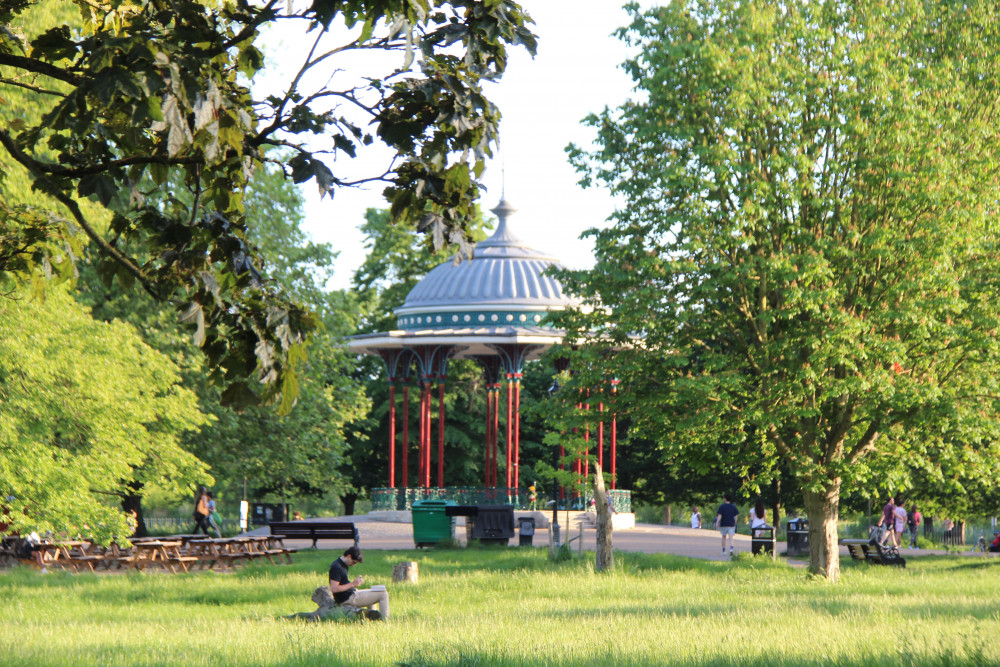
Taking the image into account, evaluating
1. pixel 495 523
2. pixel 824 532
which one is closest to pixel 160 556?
pixel 495 523

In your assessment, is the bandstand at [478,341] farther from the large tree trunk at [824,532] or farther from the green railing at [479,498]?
the large tree trunk at [824,532]

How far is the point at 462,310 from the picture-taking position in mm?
37531

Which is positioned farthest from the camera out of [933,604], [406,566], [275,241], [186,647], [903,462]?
[275,241]

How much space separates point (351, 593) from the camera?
14.6 metres

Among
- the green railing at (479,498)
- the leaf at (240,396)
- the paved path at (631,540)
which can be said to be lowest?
the paved path at (631,540)

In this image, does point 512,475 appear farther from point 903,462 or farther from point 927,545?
point 903,462

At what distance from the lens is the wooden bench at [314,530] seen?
89.9ft

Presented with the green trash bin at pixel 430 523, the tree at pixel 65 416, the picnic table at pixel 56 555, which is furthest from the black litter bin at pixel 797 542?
the tree at pixel 65 416

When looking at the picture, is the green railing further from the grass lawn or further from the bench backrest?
the grass lawn

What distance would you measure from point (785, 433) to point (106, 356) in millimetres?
13413

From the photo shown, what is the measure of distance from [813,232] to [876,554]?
8.06m

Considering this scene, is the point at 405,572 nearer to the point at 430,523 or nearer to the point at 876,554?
the point at 430,523

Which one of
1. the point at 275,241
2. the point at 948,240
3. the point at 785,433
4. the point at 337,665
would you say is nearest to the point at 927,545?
the point at 785,433

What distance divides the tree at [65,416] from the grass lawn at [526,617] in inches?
57.2
